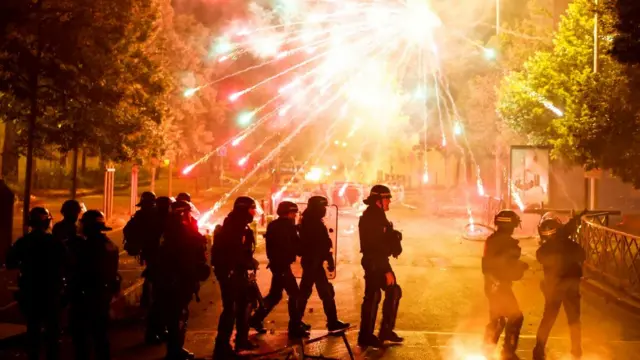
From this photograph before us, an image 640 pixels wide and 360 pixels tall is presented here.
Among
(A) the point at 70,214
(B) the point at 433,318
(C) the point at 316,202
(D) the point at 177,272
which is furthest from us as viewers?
(B) the point at 433,318

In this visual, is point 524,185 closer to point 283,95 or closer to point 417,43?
point 417,43

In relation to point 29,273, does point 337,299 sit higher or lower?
lower

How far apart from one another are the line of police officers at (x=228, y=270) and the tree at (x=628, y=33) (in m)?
3.66

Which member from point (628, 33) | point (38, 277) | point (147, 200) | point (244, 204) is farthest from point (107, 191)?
point (628, 33)

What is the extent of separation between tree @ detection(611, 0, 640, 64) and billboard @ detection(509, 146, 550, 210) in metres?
11.9

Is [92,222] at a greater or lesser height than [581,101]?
lesser

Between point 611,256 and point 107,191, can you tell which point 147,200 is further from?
point 107,191

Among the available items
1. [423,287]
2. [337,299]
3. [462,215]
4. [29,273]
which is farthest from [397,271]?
[462,215]

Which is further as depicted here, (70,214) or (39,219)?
(70,214)

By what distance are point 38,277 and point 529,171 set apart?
1833cm

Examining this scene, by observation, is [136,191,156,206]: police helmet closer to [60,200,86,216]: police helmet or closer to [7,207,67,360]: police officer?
[60,200,86,216]: police helmet

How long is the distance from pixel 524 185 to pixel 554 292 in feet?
50.5

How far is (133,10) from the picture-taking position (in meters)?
15.7

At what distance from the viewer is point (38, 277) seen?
6.74 meters
